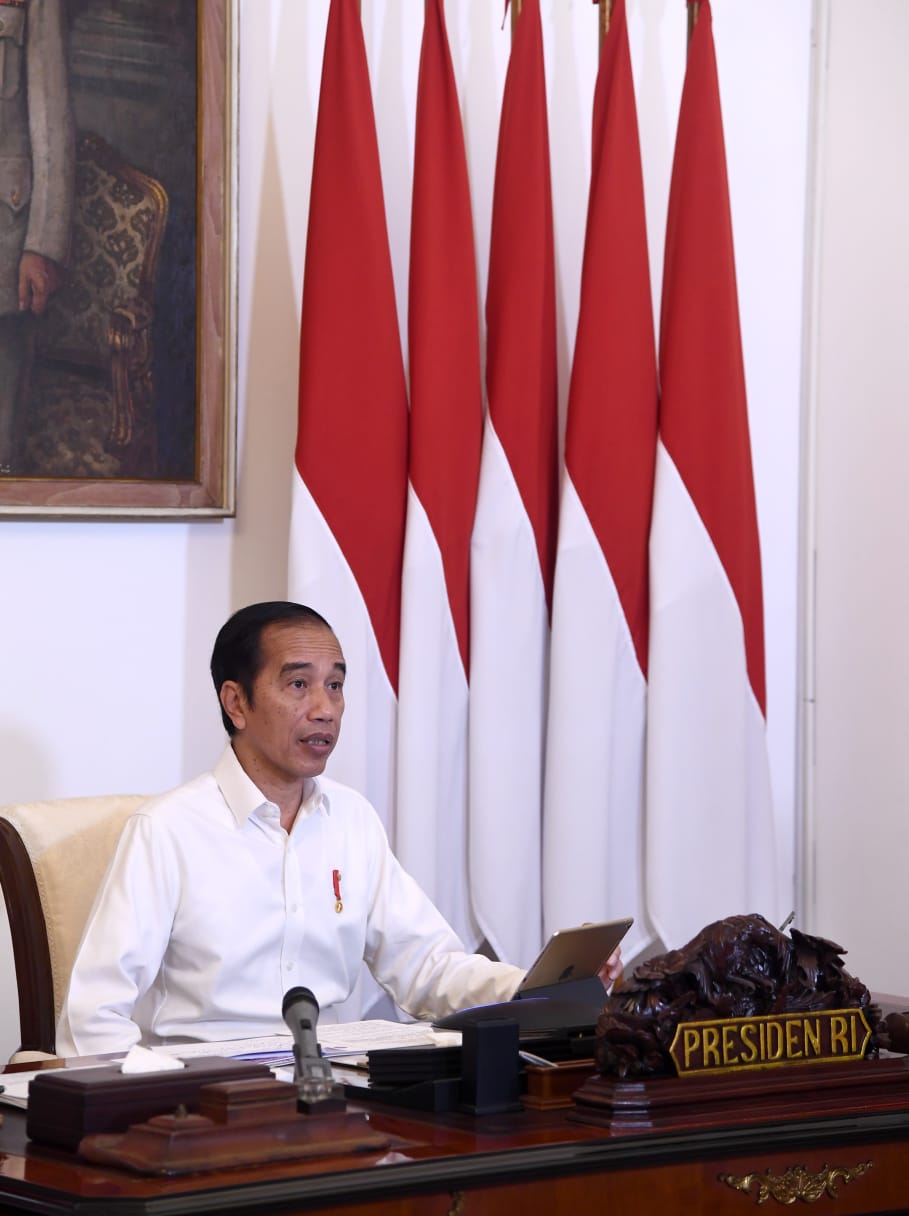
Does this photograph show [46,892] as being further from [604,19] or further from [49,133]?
[604,19]

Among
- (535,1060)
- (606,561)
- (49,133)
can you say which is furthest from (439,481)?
(535,1060)

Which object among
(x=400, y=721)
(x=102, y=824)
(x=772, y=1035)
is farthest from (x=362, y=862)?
(x=772, y=1035)

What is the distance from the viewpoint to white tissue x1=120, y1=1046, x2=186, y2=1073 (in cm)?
195

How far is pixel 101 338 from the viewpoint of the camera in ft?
12.9

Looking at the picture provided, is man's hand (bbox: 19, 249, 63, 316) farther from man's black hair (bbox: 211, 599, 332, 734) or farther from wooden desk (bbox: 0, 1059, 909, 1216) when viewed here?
wooden desk (bbox: 0, 1059, 909, 1216)

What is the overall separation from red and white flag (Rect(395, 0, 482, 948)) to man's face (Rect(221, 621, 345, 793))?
2.67 ft

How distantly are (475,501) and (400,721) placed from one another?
57cm

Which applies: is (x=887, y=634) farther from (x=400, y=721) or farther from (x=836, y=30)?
(x=836, y=30)

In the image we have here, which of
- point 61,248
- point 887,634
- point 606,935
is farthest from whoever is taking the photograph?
point 887,634

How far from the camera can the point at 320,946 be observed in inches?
121

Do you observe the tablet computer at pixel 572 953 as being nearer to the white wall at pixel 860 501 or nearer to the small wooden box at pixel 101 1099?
the small wooden box at pixel 101 1099

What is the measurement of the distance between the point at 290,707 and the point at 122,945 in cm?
53

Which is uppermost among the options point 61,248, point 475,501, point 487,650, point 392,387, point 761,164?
point 761,164

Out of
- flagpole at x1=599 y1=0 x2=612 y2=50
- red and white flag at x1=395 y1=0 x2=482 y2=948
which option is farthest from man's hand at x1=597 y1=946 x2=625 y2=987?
flagpole at x1=599 y1=0 x2=612 y2=50
